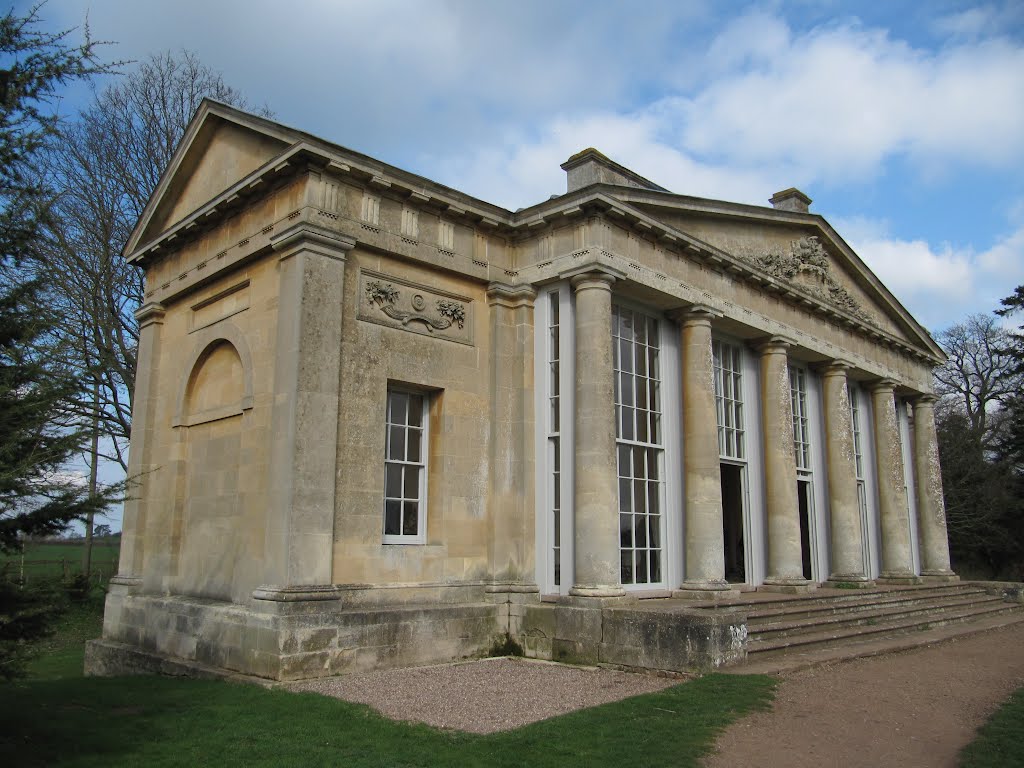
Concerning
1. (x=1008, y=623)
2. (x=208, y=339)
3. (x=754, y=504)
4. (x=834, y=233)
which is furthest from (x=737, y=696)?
(x=834, y=233)

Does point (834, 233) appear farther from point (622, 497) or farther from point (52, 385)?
point (52, 385)

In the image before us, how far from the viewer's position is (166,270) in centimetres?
1558

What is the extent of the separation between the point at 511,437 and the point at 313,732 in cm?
691

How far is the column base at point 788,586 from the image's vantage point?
16.4 m

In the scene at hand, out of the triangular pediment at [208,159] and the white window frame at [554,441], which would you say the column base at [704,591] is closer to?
the white window frame at [554,441]

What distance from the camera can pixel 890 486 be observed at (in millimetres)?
21766

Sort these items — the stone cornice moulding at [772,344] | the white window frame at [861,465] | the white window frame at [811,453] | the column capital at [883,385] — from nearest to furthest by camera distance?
the stone cornice moulding at [772,344] < the white window frame at [811,453] < the white window frame at [861,465] < the column capital at [883,385]

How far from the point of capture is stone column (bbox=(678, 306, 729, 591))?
1438cm

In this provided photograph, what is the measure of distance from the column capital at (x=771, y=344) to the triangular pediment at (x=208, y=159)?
10.8 m

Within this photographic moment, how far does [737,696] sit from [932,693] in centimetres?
272

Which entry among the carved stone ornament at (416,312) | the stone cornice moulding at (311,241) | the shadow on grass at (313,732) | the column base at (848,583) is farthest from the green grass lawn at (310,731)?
the column base at (848,583)

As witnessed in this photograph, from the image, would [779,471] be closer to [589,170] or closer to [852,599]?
[852,599]

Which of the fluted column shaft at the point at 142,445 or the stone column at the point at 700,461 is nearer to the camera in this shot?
the stone column at the point at 700,461

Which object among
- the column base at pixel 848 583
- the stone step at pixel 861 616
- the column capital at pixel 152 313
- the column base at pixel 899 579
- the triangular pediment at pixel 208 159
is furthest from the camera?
the column base at pixel 899 579
